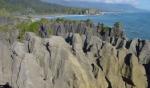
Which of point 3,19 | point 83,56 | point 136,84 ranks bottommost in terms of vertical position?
point 3,19

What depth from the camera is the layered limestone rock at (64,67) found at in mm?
19000

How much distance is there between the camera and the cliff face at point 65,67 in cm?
1902

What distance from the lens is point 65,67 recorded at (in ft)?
64.6

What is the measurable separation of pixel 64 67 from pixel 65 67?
0.05 meters

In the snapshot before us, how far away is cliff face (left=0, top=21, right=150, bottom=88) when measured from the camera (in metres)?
19.0

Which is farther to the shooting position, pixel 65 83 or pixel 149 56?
pixel 149 56

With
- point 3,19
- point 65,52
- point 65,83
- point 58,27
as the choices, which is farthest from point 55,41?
point 3,19

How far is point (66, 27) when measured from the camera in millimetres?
64875

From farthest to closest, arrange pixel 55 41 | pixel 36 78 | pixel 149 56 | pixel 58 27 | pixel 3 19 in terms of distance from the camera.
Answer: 1. pixel 3 19
2. pixel 58 27
3. pixel 149 56
4. pixel 55 41
5. pixel 36 78

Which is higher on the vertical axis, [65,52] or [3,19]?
[65,52]

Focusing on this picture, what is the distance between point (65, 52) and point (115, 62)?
9.90 ft

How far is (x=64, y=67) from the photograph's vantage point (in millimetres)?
19719

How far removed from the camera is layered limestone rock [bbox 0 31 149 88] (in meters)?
19.0

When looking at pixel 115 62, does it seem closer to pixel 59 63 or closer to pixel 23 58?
pixel 59 63
